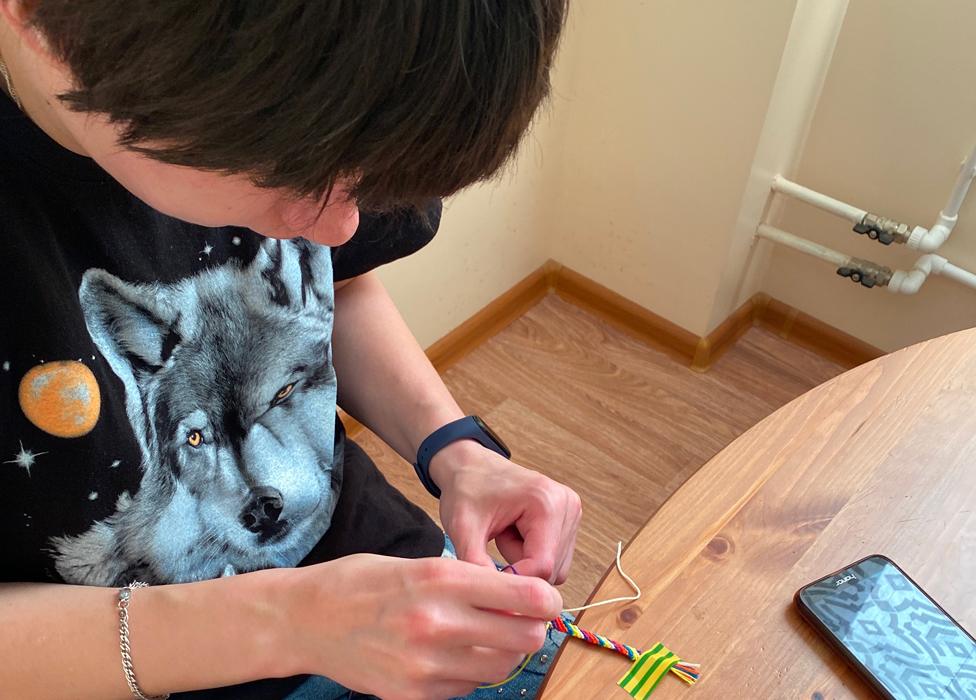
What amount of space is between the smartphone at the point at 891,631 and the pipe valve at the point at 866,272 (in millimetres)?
1084

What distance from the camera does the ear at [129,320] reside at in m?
0.52

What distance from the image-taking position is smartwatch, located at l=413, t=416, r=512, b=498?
2.35 feet

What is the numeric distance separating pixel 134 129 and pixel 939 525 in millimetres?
556

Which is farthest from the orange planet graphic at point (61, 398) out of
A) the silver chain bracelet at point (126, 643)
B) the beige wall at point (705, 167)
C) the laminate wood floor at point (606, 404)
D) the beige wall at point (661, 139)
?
the beige wall at point (661, 139)

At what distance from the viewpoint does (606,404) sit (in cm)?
163

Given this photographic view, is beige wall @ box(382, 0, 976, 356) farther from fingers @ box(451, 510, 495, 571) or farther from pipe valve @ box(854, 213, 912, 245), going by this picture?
fingers @ box(451, 510, 495, 571)

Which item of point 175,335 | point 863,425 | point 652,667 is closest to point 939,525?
point 863,425

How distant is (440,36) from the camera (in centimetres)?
34

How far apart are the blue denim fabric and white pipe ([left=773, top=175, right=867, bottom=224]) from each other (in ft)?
3.56

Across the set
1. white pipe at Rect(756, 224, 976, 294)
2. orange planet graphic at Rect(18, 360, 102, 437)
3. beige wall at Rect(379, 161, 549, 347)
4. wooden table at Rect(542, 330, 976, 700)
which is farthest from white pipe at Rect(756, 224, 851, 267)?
orange planet graphic at Rect(18, 360, 102, 437)

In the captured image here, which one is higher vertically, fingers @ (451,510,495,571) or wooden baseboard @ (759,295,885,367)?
fingers @ (451,510,495,571)

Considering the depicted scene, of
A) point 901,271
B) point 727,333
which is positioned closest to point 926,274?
point 901,271

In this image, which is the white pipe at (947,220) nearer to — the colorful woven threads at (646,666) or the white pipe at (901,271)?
the white pipe at (901,271)

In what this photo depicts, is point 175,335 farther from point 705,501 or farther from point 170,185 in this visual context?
point 705,501
